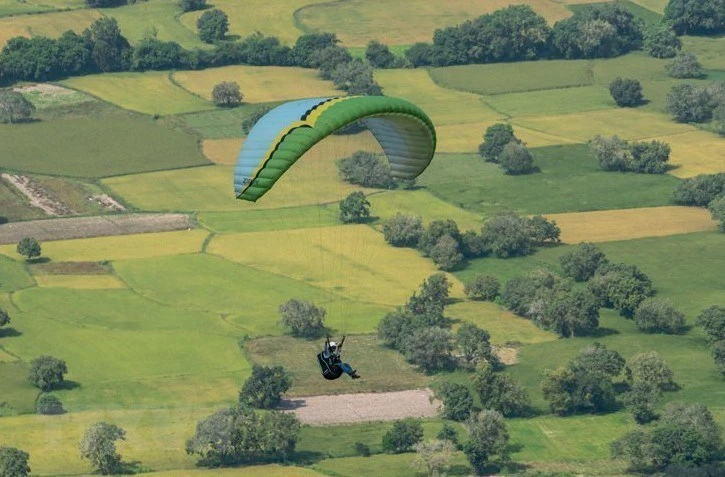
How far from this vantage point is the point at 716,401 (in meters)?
114

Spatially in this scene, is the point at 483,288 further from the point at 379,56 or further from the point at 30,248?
the point at 379,56

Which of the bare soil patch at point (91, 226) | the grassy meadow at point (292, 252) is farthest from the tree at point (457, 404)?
the bare soil patch at point (91, 226)

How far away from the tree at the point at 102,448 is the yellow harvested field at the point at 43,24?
91767mm

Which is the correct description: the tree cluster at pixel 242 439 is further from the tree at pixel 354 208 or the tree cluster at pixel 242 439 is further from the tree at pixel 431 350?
the tree at pixel 354 208

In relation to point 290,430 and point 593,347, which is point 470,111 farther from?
point 290,430

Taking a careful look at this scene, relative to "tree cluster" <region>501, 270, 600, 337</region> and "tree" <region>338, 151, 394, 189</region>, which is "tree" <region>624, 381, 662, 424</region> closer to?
"tree cluster" <region>501, 270, 600, 337</region>

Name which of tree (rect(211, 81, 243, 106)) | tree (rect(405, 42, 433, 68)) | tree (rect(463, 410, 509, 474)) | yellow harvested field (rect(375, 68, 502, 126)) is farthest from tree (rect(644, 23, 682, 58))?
tree (rect(463, 410, 509, 474))

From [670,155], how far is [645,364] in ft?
169

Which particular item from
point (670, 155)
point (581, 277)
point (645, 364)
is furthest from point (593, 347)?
point (670, 155)

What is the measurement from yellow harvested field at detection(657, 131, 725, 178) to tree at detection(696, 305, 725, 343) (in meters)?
36.0

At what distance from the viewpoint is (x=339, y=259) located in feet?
457

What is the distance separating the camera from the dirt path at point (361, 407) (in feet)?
365

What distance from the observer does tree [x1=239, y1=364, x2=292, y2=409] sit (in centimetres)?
11288

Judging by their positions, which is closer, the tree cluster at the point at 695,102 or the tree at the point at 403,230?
the tree at the point at 403,230
